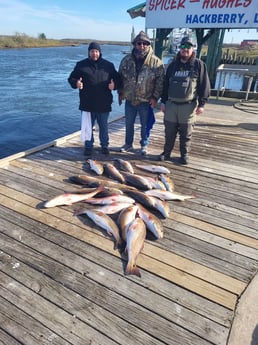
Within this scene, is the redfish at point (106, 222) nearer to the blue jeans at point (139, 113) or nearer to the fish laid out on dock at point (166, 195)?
the fish laid out on dock at point (166, 195)

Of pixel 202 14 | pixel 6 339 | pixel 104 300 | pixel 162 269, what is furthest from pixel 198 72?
pixel 6 339

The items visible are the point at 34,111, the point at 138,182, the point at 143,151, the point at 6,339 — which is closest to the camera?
the point at 6,339

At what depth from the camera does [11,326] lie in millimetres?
2059

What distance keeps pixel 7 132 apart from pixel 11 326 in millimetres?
10471

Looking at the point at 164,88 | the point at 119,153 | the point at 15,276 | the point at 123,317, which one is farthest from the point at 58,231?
the point at 164,88

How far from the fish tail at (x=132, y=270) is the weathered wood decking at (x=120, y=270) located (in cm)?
5

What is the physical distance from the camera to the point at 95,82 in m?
4.54

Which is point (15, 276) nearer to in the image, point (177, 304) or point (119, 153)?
point (177, 304)

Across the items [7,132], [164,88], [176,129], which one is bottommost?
[7,132]

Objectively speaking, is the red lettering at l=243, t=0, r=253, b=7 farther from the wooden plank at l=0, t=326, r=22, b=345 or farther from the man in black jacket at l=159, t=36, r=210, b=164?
the wooden plank at l=0, t=326, r=22, b=345

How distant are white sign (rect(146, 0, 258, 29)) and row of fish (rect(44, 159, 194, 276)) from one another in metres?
4.70

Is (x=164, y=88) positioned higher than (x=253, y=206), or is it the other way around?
(x=164, y=88)

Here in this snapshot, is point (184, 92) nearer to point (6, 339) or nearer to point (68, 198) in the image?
point (68, 198)

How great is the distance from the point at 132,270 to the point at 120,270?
0.12 metres
